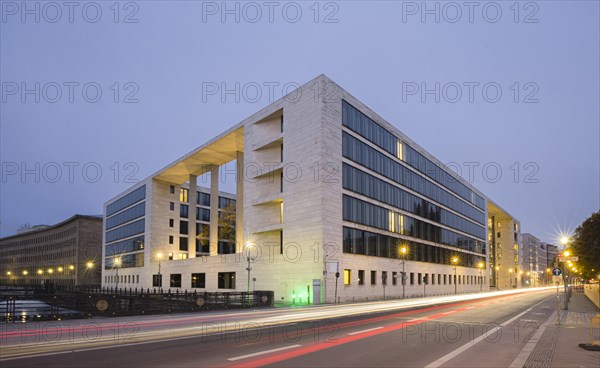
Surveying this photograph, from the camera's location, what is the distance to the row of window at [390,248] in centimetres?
5588

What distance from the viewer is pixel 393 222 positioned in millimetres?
→ 66812

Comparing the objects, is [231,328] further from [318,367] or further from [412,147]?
[412,147]

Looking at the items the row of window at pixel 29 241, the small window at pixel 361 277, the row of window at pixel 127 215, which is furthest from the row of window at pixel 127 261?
the small window at pixel 361 277

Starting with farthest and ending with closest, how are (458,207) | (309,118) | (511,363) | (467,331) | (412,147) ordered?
(458,207) → (412,147) → (309,118) → (467,331) → (511,363)

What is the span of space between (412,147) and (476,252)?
42.5m

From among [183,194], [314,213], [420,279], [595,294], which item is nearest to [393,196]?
[420,279]

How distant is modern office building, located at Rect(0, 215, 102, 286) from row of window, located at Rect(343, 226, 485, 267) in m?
76.6

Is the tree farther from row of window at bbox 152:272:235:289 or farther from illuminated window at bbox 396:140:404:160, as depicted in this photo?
row of window at bbox 152:272:235:289

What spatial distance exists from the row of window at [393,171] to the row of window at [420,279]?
1241 cm

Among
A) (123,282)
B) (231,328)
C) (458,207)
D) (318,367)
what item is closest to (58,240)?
(123,282)

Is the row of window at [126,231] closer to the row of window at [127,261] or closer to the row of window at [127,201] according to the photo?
the row of window at [127,261]

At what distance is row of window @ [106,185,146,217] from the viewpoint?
9594cm

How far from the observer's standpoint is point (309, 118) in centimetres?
5344

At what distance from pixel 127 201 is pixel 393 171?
59445 mm
